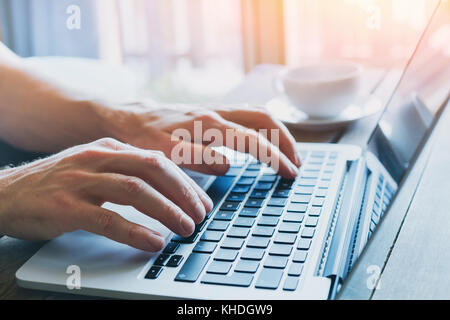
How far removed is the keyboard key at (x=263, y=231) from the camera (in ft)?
1.61

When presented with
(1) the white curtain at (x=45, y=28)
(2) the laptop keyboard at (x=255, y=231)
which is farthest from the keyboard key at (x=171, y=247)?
(1) the white curtain at (x=45, y=28)

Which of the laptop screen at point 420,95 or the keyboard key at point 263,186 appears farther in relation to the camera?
the laptop screen at point 420,95

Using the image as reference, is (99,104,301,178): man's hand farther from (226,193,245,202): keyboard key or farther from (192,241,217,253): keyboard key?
(192,241,217,253): keyboard key

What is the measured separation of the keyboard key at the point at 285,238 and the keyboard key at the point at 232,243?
1.3 inches

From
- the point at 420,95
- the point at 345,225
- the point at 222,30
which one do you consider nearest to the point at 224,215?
the point at 345,225

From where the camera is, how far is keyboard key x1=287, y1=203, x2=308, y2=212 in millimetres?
545

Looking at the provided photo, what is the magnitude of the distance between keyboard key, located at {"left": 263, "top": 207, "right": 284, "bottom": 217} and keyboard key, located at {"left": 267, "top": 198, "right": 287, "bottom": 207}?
0.03 feet

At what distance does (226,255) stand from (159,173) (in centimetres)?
11

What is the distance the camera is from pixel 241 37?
8.54 ft

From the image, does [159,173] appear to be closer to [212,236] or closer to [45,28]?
[212,236]

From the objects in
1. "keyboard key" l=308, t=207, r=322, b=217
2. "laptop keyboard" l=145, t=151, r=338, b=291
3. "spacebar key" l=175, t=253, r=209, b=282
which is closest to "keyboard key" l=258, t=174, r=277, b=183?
"laptop keyboard" l=145, t=151, r=338, b=291

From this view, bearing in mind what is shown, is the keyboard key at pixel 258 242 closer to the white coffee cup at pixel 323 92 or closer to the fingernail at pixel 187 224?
the fingernail at pixel 187 224

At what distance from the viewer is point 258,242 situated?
0.48 m
